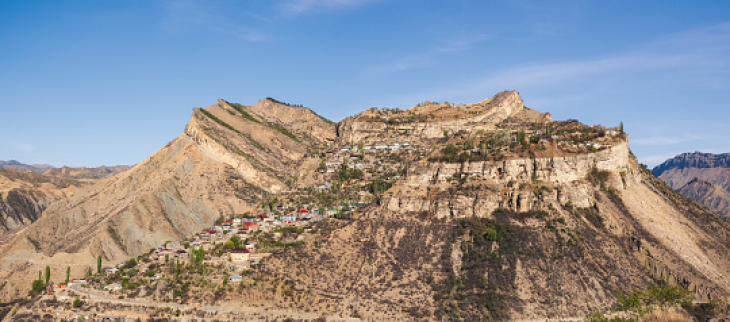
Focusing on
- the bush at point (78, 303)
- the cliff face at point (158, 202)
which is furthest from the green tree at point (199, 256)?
the cliff face at point (158, 202)

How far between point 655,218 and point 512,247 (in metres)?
25.0

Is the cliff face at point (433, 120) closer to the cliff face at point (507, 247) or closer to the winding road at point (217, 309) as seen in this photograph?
the cliff face at point (507, 247)

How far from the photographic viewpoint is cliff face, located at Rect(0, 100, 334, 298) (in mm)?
107875

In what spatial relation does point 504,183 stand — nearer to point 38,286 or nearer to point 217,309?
point 217,309

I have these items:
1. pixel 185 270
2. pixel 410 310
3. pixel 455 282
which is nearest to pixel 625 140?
pixel 455 282

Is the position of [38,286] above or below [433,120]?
below

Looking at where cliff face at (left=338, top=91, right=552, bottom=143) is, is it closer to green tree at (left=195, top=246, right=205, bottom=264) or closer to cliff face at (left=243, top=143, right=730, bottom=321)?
cliff face at (left=243, top=143, right=730, bottom=321)

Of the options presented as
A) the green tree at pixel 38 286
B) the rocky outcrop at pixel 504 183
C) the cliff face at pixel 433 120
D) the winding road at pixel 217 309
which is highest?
the cliff face at pixel 433 120

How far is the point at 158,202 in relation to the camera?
4601 inches

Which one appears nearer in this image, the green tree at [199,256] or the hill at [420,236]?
the hill at [420,236]

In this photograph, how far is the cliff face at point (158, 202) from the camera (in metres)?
108

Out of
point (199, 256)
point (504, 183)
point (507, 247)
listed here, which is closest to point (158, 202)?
point (199, 256)

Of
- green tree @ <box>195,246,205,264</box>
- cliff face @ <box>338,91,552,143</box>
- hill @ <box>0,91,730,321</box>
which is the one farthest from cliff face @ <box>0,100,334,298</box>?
green tree @ <box>195,246,205,264</box>

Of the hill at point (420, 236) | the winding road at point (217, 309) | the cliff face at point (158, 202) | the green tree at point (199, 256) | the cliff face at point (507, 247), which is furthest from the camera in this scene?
the cliff face at point (158, 202)
